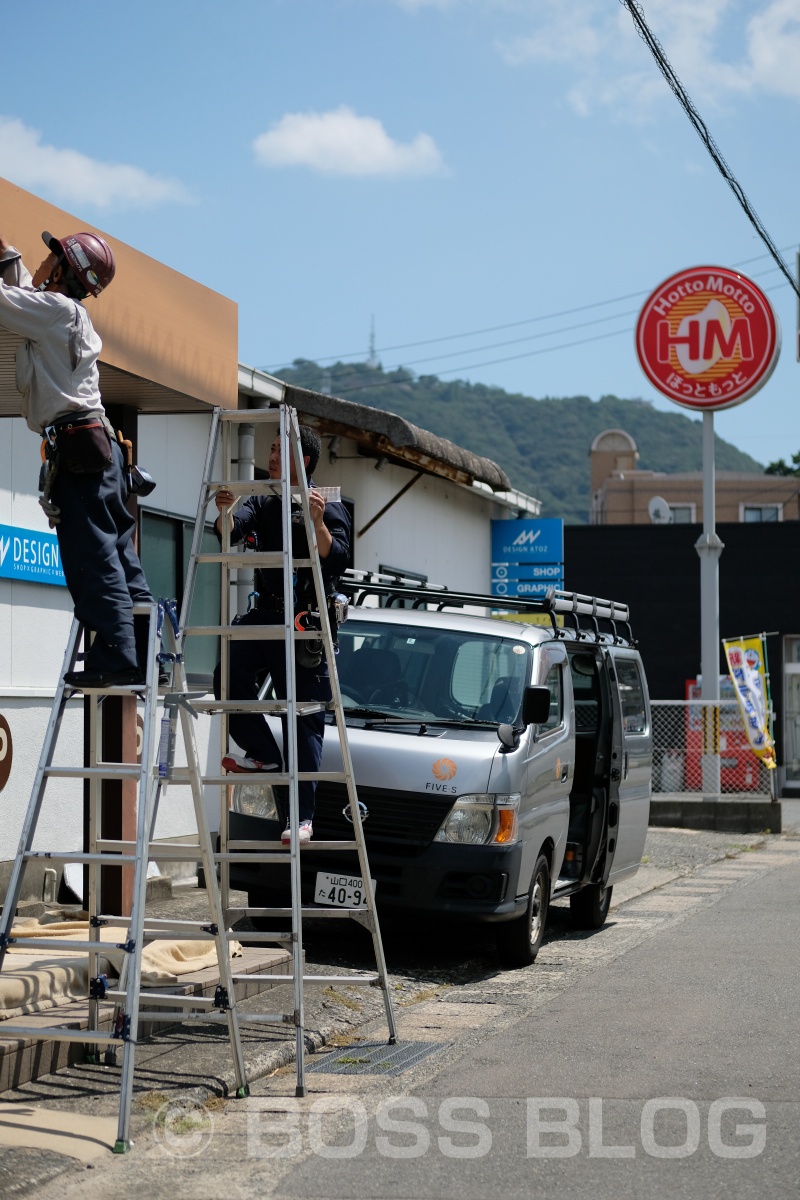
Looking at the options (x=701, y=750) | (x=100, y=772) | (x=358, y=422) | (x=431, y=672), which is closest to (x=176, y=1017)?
(x=100, y=772)

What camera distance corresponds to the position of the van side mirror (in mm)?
9430

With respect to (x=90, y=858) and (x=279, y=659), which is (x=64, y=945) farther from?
(x=279, y=659)

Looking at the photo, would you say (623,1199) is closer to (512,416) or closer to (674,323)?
(674,323)

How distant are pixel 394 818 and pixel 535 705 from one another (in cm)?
121

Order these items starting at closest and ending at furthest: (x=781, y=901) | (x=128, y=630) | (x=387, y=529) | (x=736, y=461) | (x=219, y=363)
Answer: (x=128, y=630)
(x=219, y=363)
(x=781, y=901)
(x=387, y=529)
(x=736, y=461)

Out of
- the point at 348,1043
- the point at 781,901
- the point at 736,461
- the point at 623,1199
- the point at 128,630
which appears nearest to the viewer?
the point at 623,1199

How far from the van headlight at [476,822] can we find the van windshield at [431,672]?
2.45 feet

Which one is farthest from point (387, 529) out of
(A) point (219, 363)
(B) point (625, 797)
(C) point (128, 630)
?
(C) point (128, 630)

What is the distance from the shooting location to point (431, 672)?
1000cm

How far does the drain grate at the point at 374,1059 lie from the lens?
20.9 feet

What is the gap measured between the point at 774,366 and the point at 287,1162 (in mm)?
20555

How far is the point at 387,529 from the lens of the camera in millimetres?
17875

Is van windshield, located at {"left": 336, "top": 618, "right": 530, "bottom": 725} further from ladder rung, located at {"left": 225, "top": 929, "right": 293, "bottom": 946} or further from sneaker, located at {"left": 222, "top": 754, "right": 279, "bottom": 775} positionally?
ladder rung, located at {"left": 225, "top": 929, "right": 293, "bottom": 946}

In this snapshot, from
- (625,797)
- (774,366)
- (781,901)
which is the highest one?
(774,366)
